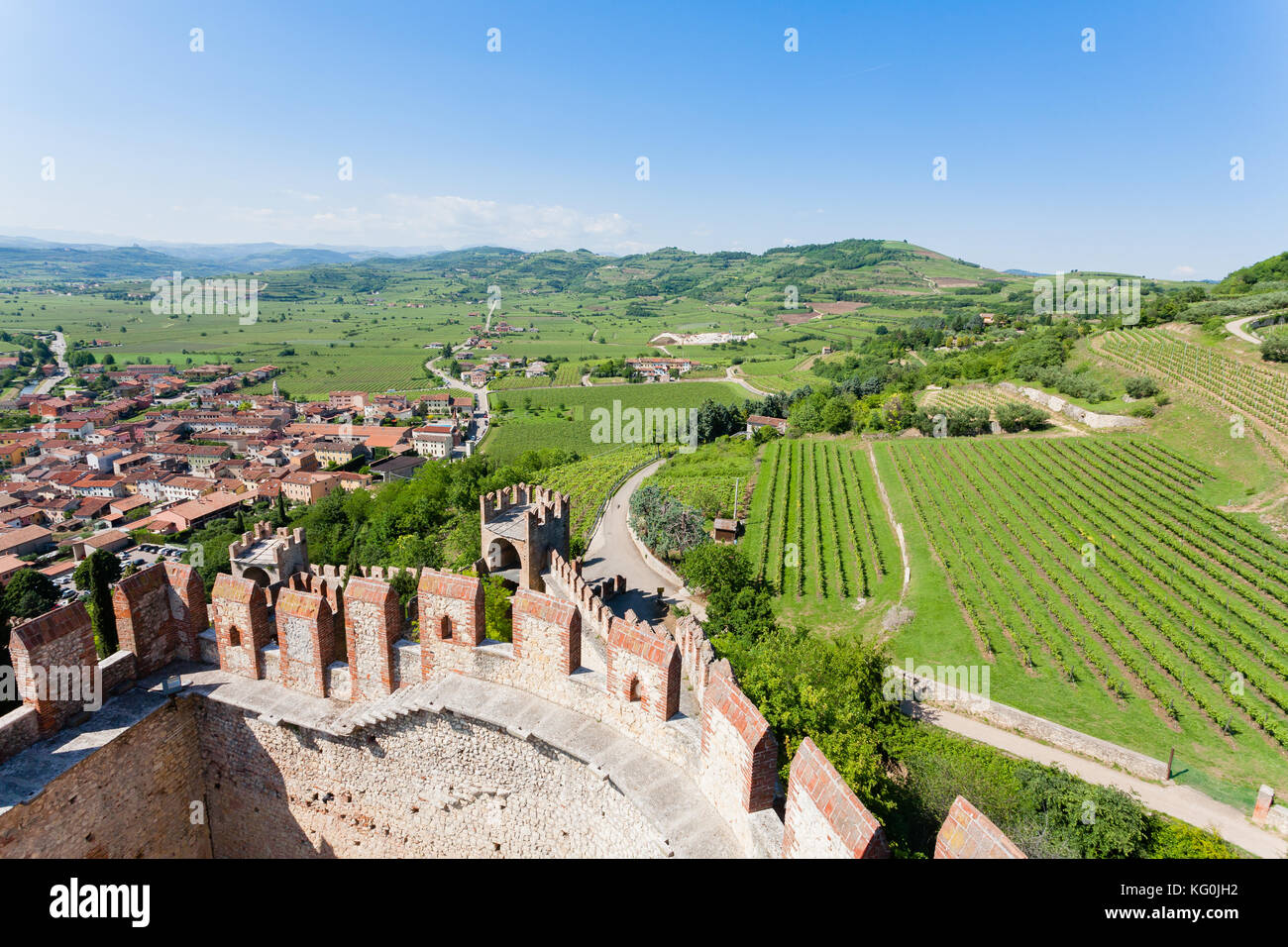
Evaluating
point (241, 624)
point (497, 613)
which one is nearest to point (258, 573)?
point (497, 613)

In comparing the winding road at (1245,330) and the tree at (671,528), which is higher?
the winding road at (1245,330)

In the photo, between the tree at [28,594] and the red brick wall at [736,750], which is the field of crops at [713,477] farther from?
the tree at [28,594]

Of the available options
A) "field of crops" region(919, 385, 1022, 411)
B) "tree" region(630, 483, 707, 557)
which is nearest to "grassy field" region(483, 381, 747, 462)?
"field of crops" region(919, 385, 1022, 411)

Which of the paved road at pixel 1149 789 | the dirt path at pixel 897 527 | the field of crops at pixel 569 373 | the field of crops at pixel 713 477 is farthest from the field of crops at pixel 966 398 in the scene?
the field of crops at pixel 569 373

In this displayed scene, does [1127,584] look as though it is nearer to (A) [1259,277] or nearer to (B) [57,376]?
(A) [1259,277]

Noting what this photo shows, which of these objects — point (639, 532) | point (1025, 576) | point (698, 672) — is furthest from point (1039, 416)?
point (698, 672)

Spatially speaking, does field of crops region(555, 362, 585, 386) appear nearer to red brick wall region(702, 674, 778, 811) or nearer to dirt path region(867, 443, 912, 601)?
dirt path region(867, 443, 912, 601)

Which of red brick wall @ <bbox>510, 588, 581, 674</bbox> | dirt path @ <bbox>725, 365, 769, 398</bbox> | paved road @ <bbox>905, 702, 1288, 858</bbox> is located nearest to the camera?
red brick wall @ <bbox>510, 588, 581, 674</bbox>
